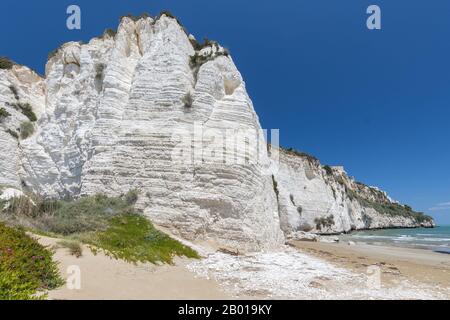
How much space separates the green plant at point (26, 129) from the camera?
22.0 metres

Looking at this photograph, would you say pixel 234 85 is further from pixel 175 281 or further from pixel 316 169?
pixel 316 169

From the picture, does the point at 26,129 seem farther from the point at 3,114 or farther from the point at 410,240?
the point at 410,240

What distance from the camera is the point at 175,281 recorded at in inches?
350

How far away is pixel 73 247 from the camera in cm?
910

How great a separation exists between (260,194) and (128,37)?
1331 centimetres

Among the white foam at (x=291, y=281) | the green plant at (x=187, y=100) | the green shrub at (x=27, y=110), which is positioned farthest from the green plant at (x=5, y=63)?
the white foam at (x=291, y=281)

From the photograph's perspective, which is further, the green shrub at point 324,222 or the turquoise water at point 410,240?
the green shrub at point 324,222

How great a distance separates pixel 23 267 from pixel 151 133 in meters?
10.3

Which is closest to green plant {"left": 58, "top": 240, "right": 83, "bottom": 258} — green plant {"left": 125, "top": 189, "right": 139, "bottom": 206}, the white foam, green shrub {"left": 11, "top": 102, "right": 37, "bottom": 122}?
the white foam

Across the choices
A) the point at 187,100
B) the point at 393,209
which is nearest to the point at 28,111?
the point at 187,100

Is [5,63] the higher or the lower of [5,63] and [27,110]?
the higher

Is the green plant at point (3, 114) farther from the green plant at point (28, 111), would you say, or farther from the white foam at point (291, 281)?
the white foam at point (291, 281)

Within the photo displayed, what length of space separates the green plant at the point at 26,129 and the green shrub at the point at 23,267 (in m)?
16.2

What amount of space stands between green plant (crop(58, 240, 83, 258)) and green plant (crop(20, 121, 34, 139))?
16.1 meters
